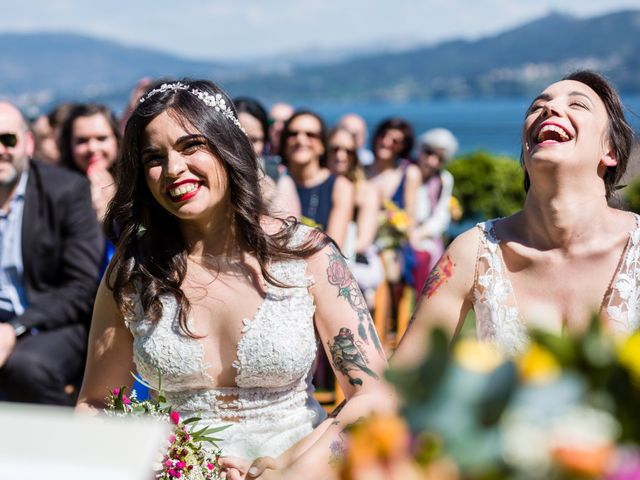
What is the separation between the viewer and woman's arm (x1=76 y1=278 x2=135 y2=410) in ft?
9.91

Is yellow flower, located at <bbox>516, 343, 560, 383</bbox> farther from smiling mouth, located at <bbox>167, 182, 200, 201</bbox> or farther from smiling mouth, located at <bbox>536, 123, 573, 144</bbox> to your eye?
smiling mouth, located at <bbox>167, 182, 200, 201</bbox>

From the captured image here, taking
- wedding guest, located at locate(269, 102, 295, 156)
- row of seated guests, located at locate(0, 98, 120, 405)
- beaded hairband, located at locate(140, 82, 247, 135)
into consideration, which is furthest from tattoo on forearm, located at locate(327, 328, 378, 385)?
wedding guest, located at locate(269, 102, 295, 156)

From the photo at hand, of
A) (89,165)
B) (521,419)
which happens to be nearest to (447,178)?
(89,165)

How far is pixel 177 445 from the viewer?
8.20 feet

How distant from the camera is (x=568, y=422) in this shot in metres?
0.90

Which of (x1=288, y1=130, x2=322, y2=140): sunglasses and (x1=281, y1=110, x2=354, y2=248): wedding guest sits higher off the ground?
(x1=288, y1=130, x2=322, y2=140): sunglasses

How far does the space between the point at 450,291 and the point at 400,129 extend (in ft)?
20.8

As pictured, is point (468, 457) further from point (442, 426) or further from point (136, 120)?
point (136, 120)

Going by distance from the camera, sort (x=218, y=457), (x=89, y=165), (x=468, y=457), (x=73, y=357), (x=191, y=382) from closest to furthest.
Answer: (x=468, y=457), (x=218, y=457), (x=191, y=382), (x=73, y=357), (x=89, y=165)

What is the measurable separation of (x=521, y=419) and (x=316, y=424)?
2241mm

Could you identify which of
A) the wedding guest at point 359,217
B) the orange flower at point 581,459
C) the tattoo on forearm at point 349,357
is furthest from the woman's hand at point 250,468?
the wedding guest at point 359,217

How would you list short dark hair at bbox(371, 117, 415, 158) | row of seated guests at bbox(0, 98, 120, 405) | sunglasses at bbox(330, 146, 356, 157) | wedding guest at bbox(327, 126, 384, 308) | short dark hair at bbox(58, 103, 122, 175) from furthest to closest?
short dark hair at bbox(371, 117, 415, 158)
sunglasses at bbox(330, 146, 356, 157)
wedding guest at bbox(327, 126, 384, 308)
short dark hair at bbox(58, 103, 122, 175)
row of seated guests at bbox(0, 98, 120, 405)

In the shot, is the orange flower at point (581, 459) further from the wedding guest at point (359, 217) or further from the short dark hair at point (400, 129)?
the short dark hair at point (400, 129)

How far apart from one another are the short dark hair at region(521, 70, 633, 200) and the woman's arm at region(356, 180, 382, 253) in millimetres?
4233
